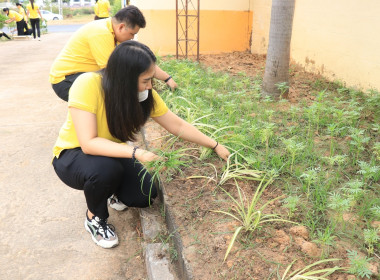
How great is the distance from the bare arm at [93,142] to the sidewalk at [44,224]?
699 millimetres

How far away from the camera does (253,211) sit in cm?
203

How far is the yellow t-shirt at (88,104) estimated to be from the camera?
6.69ft

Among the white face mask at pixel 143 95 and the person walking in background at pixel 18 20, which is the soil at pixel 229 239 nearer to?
the white face mask at pixel 143 95

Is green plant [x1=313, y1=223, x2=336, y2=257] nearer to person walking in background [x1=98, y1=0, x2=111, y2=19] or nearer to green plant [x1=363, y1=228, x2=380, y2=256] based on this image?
green plant [x1=363, y1=228, x2=380, y2=256]

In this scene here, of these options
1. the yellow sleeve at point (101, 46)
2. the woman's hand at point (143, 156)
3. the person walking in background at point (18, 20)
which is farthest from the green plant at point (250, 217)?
the person walking in background at point (18, 20)

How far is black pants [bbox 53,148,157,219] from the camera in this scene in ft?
6.95

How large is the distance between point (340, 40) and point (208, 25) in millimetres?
3522

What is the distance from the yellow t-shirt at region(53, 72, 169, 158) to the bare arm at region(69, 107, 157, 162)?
0.16 feet

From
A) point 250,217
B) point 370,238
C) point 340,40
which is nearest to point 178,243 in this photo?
point 250,217

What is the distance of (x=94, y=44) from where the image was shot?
10.3ft

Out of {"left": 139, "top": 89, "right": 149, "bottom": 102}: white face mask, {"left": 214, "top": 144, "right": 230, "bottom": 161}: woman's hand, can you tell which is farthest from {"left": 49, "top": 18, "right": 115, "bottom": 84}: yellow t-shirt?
{"left": 214, "top": 144, "right": 230, "bottom": 161}: woman's hand

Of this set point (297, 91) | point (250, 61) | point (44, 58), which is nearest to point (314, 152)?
point (297, 91)

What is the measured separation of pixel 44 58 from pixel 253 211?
30.8 ft

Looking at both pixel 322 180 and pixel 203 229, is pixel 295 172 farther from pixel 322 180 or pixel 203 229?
pixel 203 229
